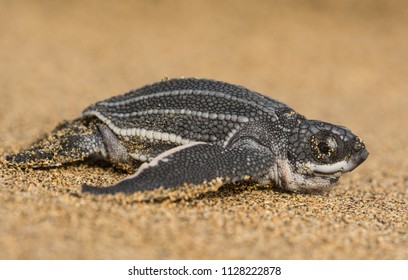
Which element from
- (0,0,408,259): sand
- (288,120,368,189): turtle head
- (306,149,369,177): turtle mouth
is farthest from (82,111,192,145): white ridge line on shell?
(306,149,369,177): turtle mouth

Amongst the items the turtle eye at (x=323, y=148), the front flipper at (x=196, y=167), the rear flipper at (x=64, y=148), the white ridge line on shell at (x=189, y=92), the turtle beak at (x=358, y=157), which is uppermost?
the white ridge line on shell at (x=189, y=92)

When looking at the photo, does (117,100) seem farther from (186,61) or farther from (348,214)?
(186,61)

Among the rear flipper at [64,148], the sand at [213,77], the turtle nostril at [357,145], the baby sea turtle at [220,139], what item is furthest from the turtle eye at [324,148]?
the rear flipper at [64,148]

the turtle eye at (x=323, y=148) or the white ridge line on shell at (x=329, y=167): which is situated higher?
the turtle eye at (x=323, y=148)

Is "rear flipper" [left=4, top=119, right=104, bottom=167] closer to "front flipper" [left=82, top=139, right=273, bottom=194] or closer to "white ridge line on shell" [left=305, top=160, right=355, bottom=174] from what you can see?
"front flipper" [left=82, top=139, right=273, bottom=194]

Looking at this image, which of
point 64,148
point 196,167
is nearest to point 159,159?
point 196,167

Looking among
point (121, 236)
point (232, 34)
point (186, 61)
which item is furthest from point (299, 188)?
point (232, 34)

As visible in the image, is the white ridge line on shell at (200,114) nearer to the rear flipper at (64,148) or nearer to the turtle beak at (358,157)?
the rear flipper at (64,148)
